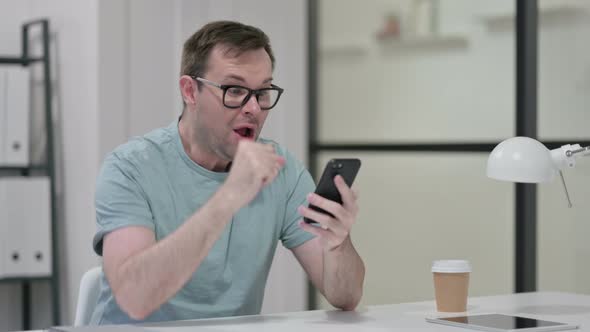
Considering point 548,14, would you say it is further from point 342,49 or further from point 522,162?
point 522,162

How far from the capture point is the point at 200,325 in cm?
197

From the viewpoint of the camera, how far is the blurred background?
3070 mm

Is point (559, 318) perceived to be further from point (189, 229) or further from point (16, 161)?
point (16, 161)

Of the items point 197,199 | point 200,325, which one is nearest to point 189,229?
point 200,325

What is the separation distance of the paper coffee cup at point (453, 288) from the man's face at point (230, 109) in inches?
21.1

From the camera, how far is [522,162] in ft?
6.65

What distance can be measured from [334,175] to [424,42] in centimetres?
160

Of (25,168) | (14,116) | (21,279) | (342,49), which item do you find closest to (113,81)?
(14,116)

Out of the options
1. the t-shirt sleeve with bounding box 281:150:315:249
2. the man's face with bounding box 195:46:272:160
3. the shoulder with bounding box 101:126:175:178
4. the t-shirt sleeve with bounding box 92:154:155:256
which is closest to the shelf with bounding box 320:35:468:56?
the t-shirt sleeve with bounding box 281:150:315:249

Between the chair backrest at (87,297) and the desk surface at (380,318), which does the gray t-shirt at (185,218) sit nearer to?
the chair backrest at (87,297)

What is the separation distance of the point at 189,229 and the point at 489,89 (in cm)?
161

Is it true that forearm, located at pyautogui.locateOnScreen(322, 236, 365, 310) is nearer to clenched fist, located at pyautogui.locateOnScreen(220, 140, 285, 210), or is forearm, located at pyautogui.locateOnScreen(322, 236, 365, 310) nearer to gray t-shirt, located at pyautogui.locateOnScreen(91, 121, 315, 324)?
gray t-shirt, located at pyautogui.locateOnScreen(91, 121, 315, 324)

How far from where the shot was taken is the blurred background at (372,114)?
3.07 m

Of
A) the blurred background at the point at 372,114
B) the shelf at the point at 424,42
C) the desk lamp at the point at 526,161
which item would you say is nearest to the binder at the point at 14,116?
the blurred background at the point at 372,114
